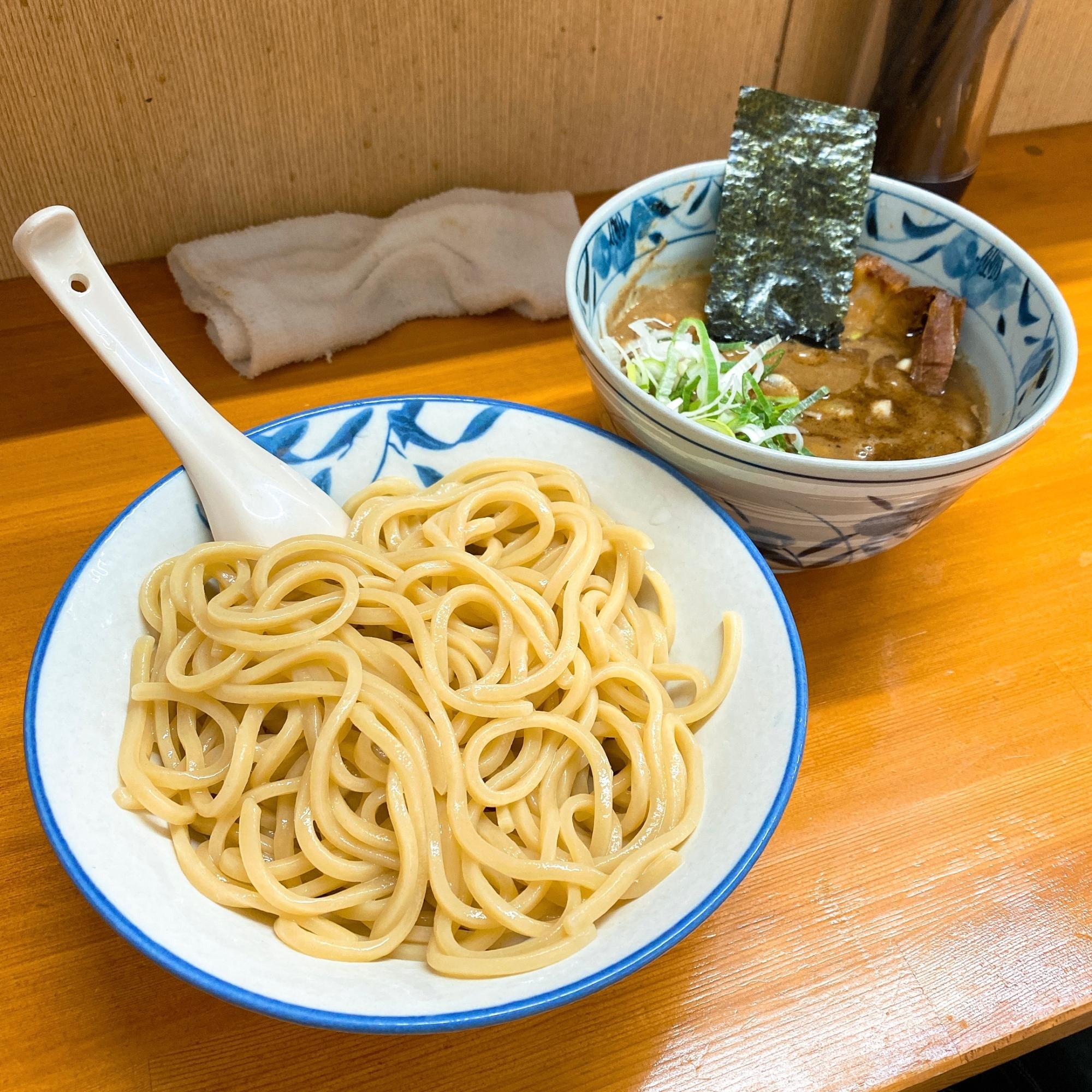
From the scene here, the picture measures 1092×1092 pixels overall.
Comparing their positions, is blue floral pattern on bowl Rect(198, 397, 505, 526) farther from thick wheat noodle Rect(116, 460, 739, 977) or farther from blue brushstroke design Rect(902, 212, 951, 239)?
blue brushstroke design Rect(902, 212, 951, 239)

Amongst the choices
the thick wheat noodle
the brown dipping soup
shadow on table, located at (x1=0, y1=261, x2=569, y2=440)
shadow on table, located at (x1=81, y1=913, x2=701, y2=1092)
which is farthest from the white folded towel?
shadow on table, located at (x1=81, y1=913, x2=701, y2=1092)

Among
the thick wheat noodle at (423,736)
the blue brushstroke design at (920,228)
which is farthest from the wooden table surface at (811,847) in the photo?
the blue brushstroke design at (920,228)

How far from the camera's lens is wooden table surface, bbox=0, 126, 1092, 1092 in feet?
2.80

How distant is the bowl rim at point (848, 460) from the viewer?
3.19ft

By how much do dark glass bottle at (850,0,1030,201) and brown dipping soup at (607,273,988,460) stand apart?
0.47m

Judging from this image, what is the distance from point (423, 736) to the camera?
0.95 metres

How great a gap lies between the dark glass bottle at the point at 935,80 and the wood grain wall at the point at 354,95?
222mm

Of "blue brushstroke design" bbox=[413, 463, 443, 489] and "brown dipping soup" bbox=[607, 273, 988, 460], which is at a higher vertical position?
"brown dipping soup" bbox=[607, 273, 988, 460]

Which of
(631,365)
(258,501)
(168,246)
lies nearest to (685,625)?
(631,365)

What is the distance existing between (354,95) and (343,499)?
817 millimetres

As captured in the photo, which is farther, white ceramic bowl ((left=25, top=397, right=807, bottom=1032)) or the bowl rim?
the bowl rim

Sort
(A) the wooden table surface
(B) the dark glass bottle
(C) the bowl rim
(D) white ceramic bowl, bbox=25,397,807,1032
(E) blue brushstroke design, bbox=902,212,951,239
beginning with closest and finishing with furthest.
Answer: (D) white ceramic bowl, bbox=25,397,807,1032, (A) the wooden table surface, (C) the bowl rim, (E) blue brushstroke design, bbox=902,212,951,239, (B) the dark glass bottle

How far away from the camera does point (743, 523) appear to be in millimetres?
1122

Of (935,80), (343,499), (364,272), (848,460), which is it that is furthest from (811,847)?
(935,80)
